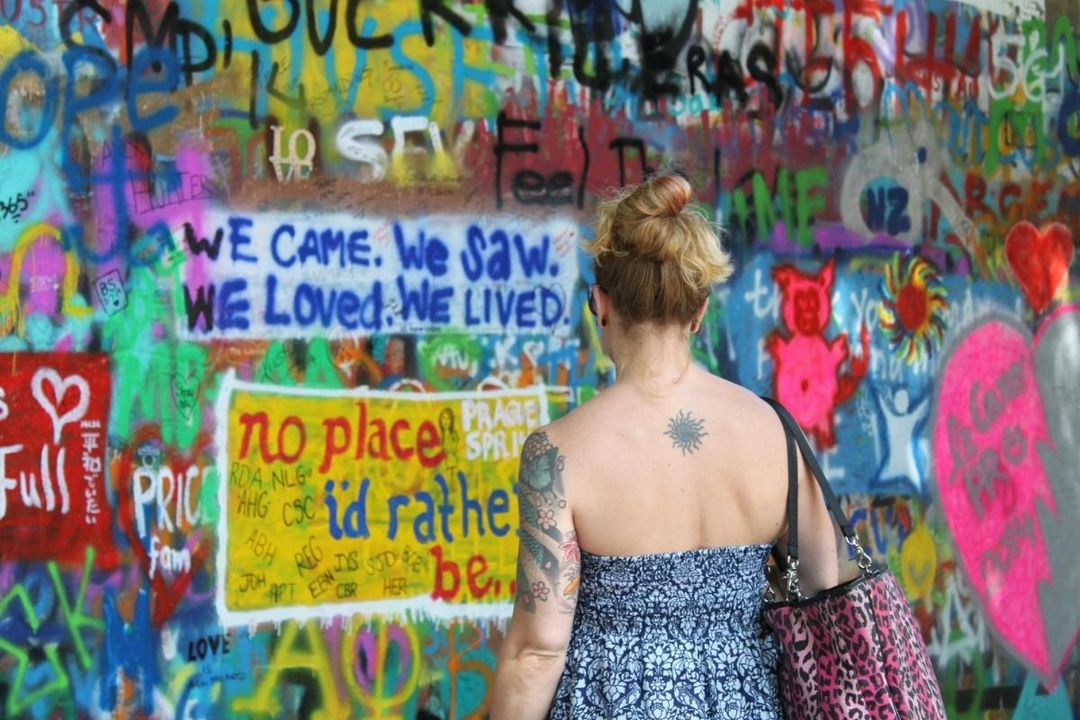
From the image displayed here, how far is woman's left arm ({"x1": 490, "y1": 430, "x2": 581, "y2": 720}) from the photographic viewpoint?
2879mm

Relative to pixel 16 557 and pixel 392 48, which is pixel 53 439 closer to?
pixel 16 557

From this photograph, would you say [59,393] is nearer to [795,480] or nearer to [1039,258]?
[795,480]

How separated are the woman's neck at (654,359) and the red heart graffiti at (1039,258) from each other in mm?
3503

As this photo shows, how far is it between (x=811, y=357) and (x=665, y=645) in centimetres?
285

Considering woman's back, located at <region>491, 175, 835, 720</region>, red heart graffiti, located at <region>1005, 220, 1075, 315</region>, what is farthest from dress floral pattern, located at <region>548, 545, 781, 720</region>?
red heart graffiti, located at <region>1005, 220, 1075, 315</region>

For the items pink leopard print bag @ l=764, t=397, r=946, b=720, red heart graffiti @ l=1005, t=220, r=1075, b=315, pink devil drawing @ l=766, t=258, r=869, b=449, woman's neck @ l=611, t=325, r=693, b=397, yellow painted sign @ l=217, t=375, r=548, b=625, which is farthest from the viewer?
red heart graffiti @ l=1005, t=220, r=1075, b=315

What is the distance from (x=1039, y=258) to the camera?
6.04m

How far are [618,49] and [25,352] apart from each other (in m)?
2.48

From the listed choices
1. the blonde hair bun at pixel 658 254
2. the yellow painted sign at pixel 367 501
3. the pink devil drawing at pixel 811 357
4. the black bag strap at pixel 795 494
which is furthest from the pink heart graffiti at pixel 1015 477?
the blonde hair bun at pixel 658 254

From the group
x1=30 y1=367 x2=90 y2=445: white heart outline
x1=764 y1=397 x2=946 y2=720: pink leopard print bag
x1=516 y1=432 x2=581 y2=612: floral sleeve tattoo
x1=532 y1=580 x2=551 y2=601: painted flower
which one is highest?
x1=30 y1=367 x2=90 y2=445: white heart outline

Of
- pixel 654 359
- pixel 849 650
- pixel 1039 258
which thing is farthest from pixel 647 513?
pixel 1039 258

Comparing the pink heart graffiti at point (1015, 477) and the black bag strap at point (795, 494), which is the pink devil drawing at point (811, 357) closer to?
the pink heart graffiti at point (1015, 477)

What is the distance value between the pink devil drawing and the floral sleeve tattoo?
2.79m

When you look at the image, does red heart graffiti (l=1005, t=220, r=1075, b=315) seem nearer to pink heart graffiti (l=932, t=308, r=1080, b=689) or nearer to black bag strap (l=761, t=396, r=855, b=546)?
pink heart graffiti (l=932, t=308, r=1080, b=689)
